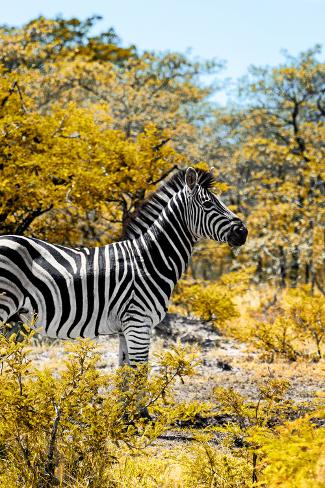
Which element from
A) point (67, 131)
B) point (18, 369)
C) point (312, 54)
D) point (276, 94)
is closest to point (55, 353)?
point (67, 131)

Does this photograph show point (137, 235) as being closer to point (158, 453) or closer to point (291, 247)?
point (158, 453)

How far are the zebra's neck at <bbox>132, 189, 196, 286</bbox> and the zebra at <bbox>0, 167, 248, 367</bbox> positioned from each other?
0.04ft

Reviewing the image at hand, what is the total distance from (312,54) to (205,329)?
12.8 meters

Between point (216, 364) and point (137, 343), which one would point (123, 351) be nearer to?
point (137, 343)

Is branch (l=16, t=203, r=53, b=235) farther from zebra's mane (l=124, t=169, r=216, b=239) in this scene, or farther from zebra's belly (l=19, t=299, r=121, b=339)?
zebra's belly (l=19, t=299, r=121, b=339)

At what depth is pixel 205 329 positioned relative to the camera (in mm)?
12312

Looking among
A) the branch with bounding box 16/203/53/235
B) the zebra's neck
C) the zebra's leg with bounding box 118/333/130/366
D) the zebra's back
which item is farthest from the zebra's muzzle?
the branch with bounding box 16/203/53/235

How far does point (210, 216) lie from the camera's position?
6500mm

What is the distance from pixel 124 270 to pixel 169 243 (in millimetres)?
589

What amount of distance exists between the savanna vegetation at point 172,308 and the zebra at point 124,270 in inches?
24.1

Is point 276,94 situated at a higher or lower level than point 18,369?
higher

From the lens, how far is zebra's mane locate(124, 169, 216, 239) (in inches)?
266

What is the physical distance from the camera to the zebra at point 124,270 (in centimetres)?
605

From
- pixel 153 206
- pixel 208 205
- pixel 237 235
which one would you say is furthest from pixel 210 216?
pixel 153 206
